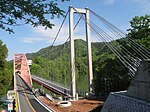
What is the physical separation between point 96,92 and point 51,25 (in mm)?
29967

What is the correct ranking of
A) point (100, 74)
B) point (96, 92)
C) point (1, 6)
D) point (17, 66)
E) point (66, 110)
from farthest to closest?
point (17, 66), point (100, 74), point (96, 92), point (66, 110), point (1, 6)

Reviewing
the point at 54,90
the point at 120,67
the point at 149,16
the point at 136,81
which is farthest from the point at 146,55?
the point at 54,90

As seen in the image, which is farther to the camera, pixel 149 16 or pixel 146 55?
pixel 149 16

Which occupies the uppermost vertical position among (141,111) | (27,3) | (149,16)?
(149,16)

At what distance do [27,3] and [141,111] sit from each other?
7.77 meters

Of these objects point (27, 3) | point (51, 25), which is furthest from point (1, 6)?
point (51, 25)

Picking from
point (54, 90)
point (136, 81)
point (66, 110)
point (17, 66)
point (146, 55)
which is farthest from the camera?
point (17, 66)

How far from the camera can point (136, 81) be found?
1163 centimetres

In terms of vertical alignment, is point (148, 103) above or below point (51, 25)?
below

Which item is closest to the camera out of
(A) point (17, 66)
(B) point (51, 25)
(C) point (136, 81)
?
(B) point (51, 25)

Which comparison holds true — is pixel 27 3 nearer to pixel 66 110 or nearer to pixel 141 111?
pixel 141 111

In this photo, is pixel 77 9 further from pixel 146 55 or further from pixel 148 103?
pixel 148 103

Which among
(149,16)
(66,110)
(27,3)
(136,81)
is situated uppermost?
(149,16)

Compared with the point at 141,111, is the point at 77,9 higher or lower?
higher
